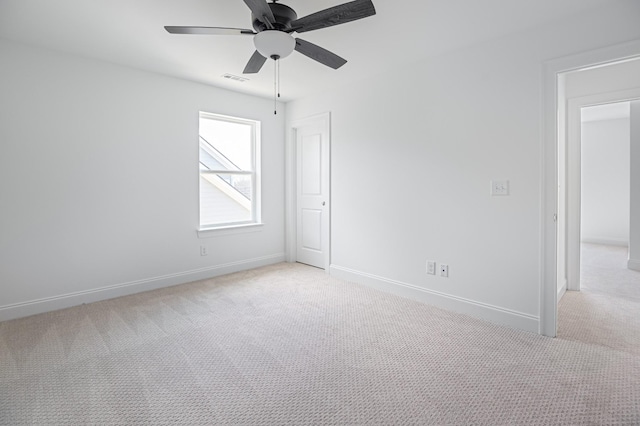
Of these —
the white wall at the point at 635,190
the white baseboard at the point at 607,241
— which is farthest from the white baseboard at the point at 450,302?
the white baseboard at the point at 607,241

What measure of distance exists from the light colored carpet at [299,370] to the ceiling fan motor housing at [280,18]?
219 cm

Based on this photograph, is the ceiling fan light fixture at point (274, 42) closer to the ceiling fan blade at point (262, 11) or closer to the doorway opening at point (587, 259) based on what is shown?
the ceiling fan blade at point (262, 11)

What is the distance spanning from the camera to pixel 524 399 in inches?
71.2

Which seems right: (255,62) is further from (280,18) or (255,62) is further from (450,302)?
(450,302)

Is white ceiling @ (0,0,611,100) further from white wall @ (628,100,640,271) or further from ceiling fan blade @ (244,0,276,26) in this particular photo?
white wall @ (628,100,640,271)

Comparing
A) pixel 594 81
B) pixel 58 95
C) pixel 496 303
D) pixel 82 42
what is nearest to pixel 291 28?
pixel 82 42

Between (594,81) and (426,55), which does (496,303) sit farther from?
(594,81)

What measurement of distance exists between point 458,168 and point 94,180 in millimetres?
3578

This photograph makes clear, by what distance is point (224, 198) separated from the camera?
4.48 m

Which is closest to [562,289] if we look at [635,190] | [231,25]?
[635,190]

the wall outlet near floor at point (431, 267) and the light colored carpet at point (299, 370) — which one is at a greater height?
the wall outlet near floor at point (431, 267)

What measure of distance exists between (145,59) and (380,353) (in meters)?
3.44

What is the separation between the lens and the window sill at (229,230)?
4133 millimetres

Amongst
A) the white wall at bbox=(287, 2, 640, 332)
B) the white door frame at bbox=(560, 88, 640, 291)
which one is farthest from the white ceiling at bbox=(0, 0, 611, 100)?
the white door frame at bbox=(560, 88, 640, 291)
